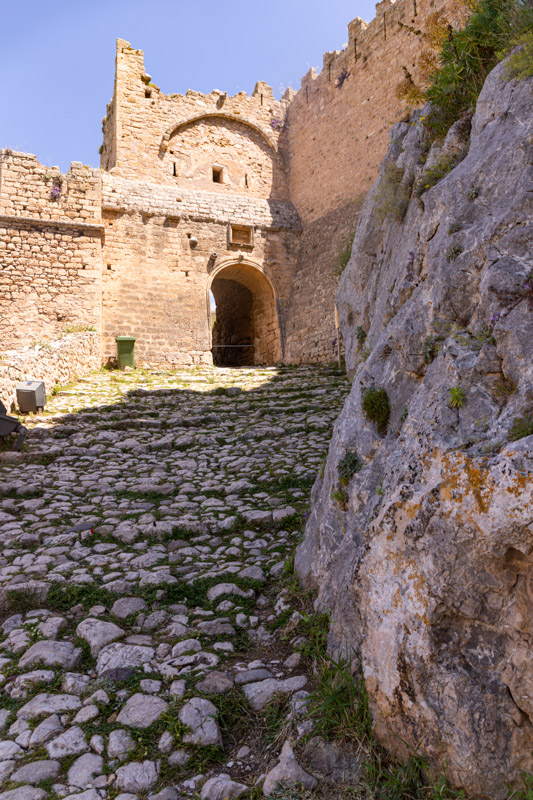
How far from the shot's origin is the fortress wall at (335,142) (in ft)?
46.2

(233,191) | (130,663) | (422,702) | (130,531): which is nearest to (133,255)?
(233,191)

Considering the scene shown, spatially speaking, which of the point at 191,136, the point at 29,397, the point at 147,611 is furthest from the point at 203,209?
the point at 147,611

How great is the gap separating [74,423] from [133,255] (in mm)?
7797

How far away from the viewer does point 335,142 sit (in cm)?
1631

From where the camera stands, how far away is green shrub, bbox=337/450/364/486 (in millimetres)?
3309

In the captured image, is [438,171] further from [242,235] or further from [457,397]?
[242,235]

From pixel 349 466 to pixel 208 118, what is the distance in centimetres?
1718

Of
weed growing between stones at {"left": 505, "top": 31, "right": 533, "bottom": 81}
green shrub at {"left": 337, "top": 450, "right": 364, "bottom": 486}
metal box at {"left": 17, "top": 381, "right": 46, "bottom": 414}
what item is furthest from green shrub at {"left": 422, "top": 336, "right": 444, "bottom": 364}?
metal box at {"left": 17, "top": 381, "right": 46, "bottom": 414}

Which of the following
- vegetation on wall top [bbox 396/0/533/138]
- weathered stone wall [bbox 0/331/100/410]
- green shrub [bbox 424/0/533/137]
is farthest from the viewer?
weathered stone wall [bbox 0/331/100/410]

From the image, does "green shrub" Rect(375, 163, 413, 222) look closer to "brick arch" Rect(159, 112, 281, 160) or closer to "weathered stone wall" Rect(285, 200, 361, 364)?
"weathered stone wall" Rect(285, 200, 361, 364)

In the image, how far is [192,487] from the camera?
6141 millimetres

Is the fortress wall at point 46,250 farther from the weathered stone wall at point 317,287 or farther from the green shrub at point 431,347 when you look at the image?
the green shrub at point 431,347

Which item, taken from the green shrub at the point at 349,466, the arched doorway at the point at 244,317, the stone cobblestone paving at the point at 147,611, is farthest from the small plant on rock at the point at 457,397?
the arched doorway at the point at 244,317

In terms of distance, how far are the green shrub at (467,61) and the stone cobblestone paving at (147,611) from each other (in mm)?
3577
